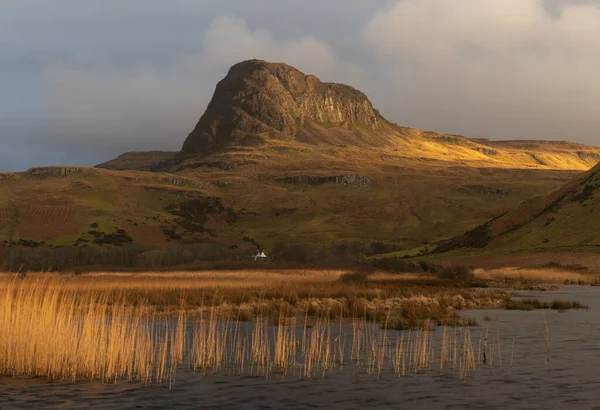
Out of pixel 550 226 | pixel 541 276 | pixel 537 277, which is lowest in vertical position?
pixel 537 277

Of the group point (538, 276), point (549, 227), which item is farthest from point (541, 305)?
point (549, 227)

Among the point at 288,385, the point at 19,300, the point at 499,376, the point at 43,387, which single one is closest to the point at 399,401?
the point at 288,385

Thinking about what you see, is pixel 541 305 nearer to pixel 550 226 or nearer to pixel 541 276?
pixel 541 276

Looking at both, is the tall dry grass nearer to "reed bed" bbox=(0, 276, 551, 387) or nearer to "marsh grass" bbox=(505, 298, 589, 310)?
"marsh grass" bbox=(505, 298, 589, 310)

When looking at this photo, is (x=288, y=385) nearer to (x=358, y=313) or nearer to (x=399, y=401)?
(x=399, y=401)

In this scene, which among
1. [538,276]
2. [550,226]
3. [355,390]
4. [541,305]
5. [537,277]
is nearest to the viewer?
[355,390]

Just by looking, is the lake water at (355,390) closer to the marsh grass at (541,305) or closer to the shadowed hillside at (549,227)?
the marsh grass at (541,305)

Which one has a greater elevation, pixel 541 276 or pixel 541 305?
pixel 541 276

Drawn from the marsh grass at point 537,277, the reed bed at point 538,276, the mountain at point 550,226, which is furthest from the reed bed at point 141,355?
the mountain at point 550,226

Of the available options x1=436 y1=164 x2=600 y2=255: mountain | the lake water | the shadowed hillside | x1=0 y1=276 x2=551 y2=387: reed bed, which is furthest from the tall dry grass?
the lake water

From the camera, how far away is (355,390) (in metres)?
19.1

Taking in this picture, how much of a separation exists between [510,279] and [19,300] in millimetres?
63028

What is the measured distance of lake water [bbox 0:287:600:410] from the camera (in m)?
17.3

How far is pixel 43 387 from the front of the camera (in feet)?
60.8
